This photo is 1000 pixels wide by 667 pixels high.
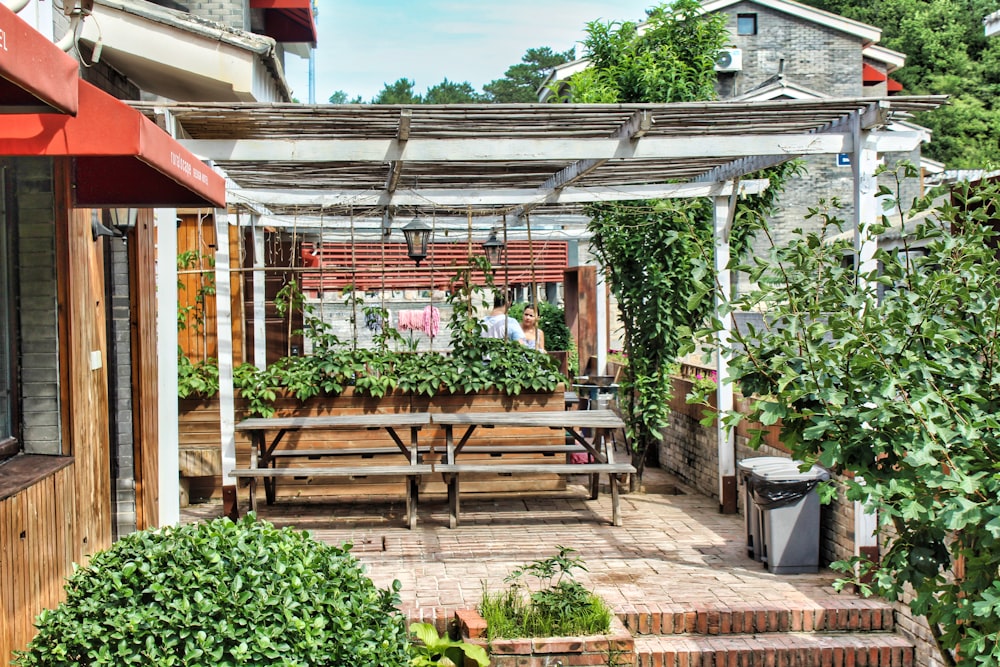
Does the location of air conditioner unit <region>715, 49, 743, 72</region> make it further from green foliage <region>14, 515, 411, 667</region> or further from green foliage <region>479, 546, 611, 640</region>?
green foliage <region>14, 515, 411, 667</region>

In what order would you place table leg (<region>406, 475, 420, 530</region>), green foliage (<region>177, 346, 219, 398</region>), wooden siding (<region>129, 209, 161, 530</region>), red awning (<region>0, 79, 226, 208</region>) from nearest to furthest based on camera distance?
red awning (<region>0, 79, 226, 208</region>) < wooden siding (<region>129, 209, 161, 530</region>) < table leg (<region>406, 475, 420, 530</region>) < green foliage (<region>177, 346, 219, 398</region>)

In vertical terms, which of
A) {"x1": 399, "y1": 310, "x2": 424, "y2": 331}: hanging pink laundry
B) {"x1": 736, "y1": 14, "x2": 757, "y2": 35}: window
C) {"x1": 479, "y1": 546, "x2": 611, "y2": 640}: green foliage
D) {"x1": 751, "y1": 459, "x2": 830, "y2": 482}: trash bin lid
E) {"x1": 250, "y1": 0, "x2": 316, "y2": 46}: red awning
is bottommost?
{"x1": 479, "y1": 546, "x2": 611, "y2": 640}: green foliage

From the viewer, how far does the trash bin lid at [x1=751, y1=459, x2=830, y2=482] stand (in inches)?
273

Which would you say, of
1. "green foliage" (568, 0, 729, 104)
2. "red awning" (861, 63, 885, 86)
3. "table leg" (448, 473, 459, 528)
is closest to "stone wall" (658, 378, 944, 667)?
"table leg" (448, 473, 459, 528)

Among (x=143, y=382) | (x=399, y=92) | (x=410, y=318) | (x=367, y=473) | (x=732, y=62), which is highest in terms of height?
(x=399, y=92)

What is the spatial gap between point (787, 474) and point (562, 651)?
240 centimetres

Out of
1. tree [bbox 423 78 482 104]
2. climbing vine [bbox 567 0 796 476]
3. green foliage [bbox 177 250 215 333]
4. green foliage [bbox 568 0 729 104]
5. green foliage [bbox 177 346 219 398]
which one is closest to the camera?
green foliage [bbox 177 346 219 398]

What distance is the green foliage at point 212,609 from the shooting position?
12.0 feet

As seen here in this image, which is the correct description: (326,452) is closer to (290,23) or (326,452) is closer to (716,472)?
(716,472)

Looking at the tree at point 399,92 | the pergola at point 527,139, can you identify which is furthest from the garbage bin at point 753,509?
the tree at point 399,92

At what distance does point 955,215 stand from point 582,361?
15444 millimetres

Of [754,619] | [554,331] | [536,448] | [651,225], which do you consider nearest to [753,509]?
[754,619]

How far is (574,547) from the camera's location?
7902 millimetres

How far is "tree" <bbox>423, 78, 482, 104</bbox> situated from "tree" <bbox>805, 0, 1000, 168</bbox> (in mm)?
36315
